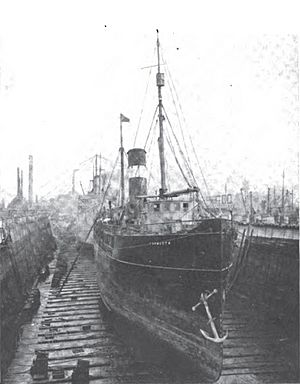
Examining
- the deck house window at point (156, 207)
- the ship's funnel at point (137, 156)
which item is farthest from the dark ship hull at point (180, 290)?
the ship's funnel at point (137, 156)

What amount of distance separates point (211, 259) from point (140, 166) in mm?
11269

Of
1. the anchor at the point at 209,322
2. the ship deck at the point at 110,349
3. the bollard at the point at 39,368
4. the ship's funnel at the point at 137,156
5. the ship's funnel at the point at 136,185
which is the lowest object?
the ship deck at the point at 110,349

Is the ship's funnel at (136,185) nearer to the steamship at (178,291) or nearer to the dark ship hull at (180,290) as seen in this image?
the steamship at (178,291)

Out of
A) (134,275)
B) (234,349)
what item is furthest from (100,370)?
(234,349)

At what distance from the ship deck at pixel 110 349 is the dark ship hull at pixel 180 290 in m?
0.82

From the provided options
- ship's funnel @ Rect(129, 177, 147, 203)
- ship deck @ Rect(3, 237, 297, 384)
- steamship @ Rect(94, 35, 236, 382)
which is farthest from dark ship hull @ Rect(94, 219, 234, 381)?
ship's funnel @ Rect(129, 177, 147, 203)

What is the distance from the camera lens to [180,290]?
406 inches

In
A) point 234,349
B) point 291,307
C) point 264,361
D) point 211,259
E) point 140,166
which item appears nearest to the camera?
point 211,259

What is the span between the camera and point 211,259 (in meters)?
9.66

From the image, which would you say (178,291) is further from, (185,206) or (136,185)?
(136,185)

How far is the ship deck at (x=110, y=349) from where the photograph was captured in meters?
10.0

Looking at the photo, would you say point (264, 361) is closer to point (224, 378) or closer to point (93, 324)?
point (224, 378)

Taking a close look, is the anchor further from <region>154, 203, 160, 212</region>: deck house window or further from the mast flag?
the mast flag

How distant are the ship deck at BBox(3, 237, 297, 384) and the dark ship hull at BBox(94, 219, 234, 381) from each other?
2.71 feet
